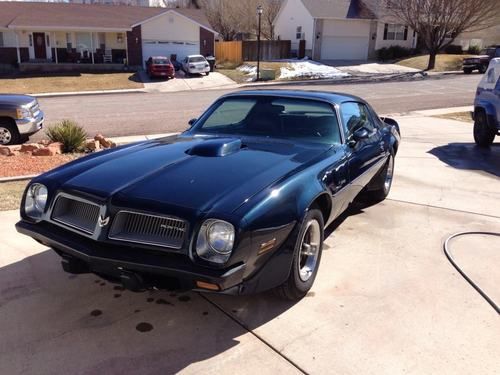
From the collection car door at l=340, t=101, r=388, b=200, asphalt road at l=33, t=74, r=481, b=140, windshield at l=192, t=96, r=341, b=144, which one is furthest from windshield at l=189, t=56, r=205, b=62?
windshield at l=192, t=96, r=341, b=144

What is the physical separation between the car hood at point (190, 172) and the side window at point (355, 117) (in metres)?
0.62

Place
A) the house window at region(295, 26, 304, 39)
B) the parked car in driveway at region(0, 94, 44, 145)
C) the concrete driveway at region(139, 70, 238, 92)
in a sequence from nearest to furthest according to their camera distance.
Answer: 1. the parked car in driveway at region(0, 94, 44, 145)
2. the concrete driveway at region(139, 70, 238, 92)
3. the house window at region(295, 26, 304, 39)

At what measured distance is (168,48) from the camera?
37812mm

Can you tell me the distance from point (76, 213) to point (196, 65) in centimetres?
3050

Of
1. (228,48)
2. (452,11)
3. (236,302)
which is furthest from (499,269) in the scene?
(228,48)

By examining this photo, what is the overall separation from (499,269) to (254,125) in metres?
2.61

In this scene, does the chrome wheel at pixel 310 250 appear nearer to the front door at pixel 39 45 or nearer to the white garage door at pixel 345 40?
the front door at pixel 39 45

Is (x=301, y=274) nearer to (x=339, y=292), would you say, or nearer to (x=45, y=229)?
(x=339, y=292)

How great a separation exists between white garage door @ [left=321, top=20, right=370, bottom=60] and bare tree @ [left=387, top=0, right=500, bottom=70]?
6.08 m

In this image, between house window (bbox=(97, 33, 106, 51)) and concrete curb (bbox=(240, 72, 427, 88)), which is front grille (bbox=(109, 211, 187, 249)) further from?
house window (bbox=(97, 33, 106, 51))

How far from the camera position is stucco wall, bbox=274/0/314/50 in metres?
44.2

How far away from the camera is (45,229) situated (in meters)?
3.46

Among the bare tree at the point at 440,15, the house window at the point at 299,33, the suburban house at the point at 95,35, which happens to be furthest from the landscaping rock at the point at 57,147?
the house window at the point at 299,33

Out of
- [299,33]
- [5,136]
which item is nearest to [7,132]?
[5,136]
